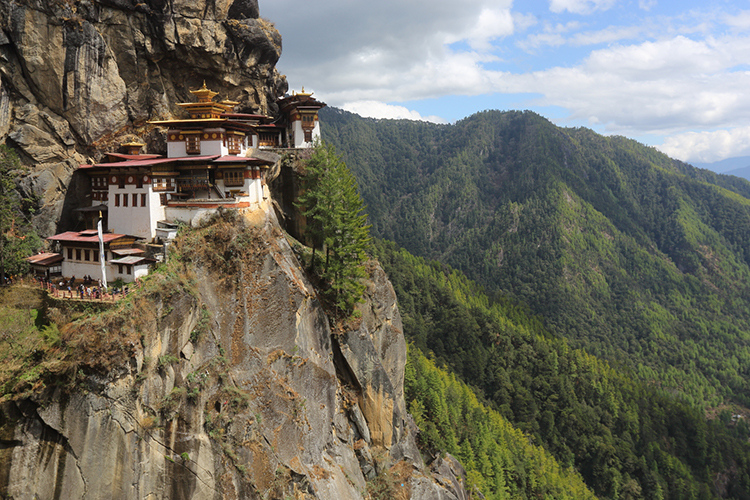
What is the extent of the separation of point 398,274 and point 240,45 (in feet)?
320

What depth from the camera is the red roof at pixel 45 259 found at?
111 feet

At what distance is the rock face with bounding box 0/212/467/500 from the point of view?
23.6m

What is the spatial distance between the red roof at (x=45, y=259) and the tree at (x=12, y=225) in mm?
509

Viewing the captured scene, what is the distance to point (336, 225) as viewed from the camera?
129 feet

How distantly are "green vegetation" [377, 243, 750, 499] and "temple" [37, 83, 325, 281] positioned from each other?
53103mm

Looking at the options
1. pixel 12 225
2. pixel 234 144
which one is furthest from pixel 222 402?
pixel 234 144

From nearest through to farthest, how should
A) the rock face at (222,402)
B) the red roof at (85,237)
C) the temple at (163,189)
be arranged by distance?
the rock face at (222,402) → the red roof at (85,237) → the temple at (163,189)

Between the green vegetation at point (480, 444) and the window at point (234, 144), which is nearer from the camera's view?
the window at point (234, 144)

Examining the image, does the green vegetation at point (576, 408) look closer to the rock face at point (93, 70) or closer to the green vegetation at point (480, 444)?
the green vegetation at point (480, 444)

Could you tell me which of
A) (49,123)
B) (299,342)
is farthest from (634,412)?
(49,123)

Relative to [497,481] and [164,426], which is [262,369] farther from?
[497,481]

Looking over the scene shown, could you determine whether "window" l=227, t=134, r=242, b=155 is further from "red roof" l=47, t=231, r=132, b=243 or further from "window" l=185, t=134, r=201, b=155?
"red roof" l=47, t=231, r=132, b=243

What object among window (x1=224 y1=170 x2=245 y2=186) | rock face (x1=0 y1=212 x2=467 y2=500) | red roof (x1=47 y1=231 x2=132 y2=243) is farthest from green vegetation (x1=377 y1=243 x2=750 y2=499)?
red roof (x1=47 y1=231 x2=132 y2=243)

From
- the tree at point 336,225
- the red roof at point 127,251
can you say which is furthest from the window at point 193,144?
the red roof at point 127,251
